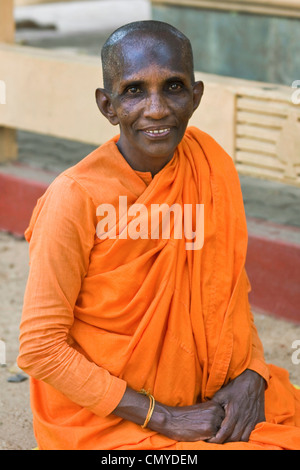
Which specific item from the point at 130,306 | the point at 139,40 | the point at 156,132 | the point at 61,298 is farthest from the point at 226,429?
the point at 139,40

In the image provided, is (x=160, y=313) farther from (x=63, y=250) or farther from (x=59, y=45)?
(x=59, y=45)

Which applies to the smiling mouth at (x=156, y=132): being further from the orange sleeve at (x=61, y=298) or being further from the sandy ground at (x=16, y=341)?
the sandy ground at (x=16, y=341)

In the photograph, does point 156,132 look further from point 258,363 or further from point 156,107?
point 258,363

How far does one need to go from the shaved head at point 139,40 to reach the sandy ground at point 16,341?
5.51 ft

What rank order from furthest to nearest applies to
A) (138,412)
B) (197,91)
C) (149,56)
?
(197,91), (138,412), (149,56)

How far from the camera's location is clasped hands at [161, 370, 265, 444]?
8.50 ft

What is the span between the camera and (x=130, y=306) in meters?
2.60

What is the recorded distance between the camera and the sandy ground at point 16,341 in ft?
11.6

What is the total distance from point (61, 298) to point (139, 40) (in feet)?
2.65

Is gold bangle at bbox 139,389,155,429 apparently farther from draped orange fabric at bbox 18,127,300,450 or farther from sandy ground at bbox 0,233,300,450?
sandy ground at bbox 0,233,300,450

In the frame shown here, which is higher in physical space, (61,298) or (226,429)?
(61,298)

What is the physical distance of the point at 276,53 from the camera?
6738mm

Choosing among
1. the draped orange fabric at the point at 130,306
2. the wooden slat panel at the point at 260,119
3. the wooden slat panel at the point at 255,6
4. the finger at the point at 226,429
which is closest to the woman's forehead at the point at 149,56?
the draped orange fabric at the point at 130,306
